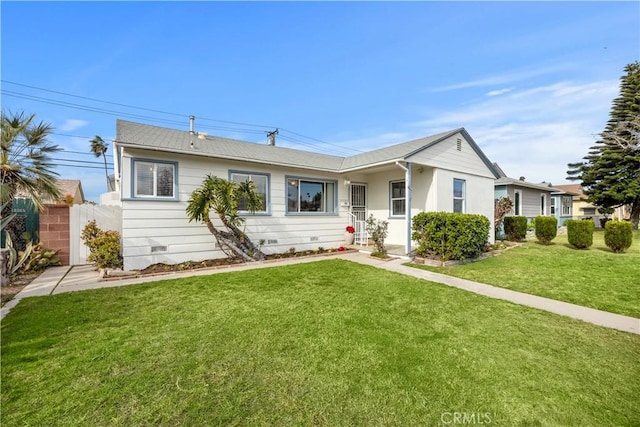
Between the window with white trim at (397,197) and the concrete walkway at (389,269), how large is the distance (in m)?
2.79

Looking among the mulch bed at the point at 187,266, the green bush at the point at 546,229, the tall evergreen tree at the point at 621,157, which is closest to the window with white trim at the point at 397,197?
the mulch bed at the point at 187,266

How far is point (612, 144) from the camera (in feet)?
63.9

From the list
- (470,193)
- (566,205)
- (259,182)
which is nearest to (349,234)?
(259,182)

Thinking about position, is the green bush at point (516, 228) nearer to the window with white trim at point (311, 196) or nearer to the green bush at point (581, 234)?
the green bush at point (581, 234)

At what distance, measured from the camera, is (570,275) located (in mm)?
6418

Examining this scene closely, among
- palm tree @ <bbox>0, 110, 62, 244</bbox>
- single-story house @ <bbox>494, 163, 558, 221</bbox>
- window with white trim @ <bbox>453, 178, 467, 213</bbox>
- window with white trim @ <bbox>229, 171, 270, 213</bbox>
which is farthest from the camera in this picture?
single-story house @ <bbox>494, 163, 558, 221</bbox>

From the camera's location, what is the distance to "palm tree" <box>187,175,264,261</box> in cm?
712

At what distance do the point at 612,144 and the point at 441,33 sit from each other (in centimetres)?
2003

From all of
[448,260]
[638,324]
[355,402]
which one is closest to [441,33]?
[448,260]

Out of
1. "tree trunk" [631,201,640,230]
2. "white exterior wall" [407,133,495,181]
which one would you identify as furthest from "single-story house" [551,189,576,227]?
"white exterior wall" [407,133,495,181]

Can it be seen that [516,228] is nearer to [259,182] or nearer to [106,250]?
[259,182]

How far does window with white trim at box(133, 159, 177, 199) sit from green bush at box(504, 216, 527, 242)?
552 inches

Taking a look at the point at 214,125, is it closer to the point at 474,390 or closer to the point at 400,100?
the point at 400,100

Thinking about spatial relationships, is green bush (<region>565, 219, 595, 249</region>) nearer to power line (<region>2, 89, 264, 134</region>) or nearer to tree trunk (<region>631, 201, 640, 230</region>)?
tree trunk (<region>631, 201, 640, 230</region>)
